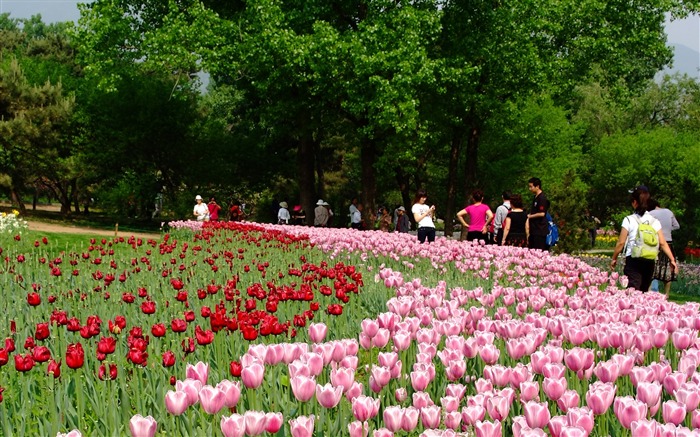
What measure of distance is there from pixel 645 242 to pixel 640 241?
8 cm

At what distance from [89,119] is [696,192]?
87.8ft

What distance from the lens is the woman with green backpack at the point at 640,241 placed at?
10008mm

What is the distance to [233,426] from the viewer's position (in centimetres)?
279

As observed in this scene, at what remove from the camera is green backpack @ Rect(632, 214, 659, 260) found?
10.0 meters

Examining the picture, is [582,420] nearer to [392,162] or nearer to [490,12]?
[490,12]

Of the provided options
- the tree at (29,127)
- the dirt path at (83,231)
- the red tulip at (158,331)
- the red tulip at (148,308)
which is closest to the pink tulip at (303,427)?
the red tulip at (158,331)

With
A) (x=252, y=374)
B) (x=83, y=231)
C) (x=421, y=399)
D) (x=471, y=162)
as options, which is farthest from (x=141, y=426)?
(x=471, y=162)

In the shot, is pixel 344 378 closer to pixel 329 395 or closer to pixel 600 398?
pixel 329 395

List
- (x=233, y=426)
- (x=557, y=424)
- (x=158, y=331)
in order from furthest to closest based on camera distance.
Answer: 1. (x=158, y=331)
2. (x=557, y=424)
3. (x=233, y=426)

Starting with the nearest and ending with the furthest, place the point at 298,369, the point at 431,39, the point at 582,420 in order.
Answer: the point at 582,420 < the point at 298,369 < the point at 431,39

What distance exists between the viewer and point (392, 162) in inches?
1361

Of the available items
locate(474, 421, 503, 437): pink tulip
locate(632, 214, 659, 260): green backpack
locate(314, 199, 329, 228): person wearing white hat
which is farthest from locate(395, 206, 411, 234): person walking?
locate(474, 421, 503, 437): pink tulip

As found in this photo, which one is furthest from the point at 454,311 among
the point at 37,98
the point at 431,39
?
the point at 37,98

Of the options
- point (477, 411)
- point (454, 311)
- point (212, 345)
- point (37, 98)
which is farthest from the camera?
point (37, 98)
